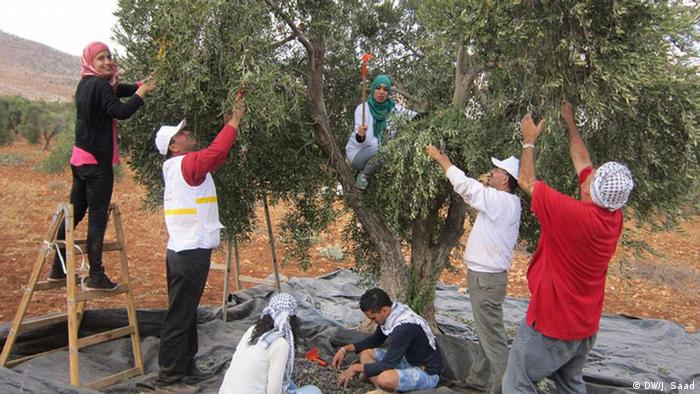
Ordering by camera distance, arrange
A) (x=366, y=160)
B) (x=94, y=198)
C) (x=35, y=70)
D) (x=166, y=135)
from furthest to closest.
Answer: (x=35, y=70), (x=366, y=160), (x=94, y=198), (x=166, y=135)

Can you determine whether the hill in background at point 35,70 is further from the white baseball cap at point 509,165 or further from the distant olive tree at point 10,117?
the white baseball cap at point 509,165

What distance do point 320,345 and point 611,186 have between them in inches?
157

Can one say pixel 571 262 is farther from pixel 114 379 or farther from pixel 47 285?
pixel 47 285

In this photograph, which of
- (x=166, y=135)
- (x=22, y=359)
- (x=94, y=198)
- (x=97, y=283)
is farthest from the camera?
(x=22, y=359)

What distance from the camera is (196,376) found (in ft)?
17.9

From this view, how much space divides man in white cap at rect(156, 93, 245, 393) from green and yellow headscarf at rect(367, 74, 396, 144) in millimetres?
1906

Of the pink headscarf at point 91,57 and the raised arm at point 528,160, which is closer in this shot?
the raised arm at point 528,160

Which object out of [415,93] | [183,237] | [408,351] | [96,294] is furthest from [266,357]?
[415,93]

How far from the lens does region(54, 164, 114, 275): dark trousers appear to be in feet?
16.8

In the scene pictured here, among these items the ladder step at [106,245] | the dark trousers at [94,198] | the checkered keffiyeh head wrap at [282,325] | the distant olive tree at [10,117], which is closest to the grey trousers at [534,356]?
the checkered keffiyeh head wrap at [282,325]

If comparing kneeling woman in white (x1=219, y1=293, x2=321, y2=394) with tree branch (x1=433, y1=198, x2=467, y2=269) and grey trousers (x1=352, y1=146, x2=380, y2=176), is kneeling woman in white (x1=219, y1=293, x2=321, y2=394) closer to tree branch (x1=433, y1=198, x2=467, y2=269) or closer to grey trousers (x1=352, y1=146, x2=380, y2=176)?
grey trousers (x1=352, y1=146, x2=380, y2=176)

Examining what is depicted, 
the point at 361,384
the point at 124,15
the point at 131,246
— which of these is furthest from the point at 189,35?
the point at 131,246

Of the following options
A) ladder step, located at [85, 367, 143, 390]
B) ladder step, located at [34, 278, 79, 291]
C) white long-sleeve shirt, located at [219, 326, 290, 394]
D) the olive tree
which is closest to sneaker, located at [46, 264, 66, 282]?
ladder step, located at [34, 278, 79, 291]

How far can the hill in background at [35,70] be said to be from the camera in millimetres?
60281
